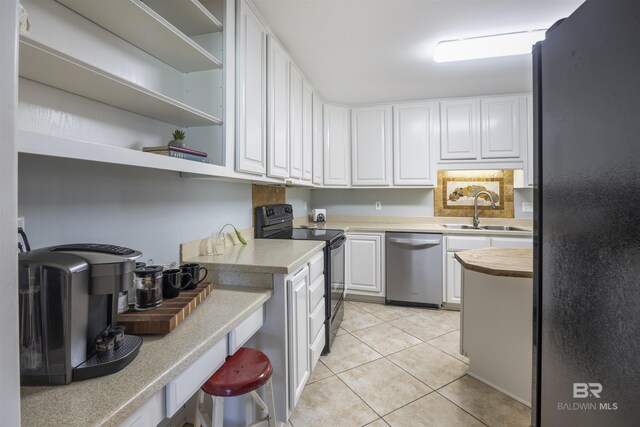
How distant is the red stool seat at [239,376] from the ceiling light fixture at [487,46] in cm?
234

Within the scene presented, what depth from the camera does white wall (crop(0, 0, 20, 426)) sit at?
36cm

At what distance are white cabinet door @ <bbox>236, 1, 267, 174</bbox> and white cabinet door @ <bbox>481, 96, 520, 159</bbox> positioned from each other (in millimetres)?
2503

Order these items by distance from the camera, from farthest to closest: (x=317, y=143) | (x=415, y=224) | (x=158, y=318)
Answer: (x=415, y=224) < (x=317, y=143) < (x=158, y=318)

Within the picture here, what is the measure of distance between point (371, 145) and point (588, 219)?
9.76 feet

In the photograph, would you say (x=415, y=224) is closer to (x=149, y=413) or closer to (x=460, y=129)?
(x=460, y=129)

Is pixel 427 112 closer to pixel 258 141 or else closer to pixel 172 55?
pixel 258 141

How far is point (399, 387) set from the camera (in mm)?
1834

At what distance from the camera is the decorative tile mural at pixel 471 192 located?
3426 millimetres

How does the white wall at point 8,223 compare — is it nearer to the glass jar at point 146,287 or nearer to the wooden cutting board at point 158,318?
the wooden cutting board at point 158,318

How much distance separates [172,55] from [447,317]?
305 cm

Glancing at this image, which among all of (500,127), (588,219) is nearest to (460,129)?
(500,127)

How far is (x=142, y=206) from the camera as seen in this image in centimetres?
133

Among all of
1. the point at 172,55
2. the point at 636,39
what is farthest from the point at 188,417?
the point at 636,39

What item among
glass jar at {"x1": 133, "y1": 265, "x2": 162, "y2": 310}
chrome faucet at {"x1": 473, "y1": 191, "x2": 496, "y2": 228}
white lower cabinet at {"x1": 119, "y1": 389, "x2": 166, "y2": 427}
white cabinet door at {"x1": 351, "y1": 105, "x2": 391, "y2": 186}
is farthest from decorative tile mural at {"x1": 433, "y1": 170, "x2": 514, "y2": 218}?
white lower cabinet at {"x1": 119, "y1": 389, "x2": 166, "y2": 427}
